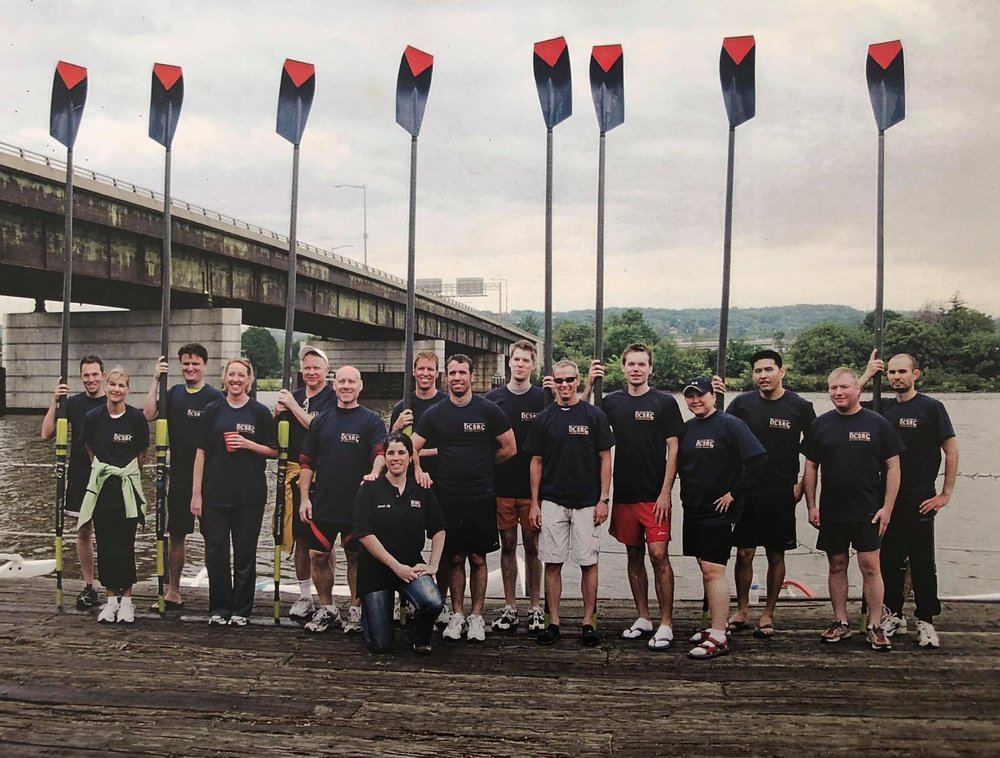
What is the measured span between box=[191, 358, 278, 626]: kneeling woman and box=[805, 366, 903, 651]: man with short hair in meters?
3.58

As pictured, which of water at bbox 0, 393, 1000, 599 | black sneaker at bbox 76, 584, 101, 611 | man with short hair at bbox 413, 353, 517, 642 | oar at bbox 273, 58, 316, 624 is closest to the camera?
man with short hair at bbox 413, 353, 517, 642

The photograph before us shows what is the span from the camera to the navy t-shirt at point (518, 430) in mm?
5336

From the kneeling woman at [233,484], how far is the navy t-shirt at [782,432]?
10.4 feet

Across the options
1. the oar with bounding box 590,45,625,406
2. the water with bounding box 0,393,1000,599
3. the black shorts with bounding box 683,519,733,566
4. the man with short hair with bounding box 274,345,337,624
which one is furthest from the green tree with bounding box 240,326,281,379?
the black shorts with bounding box 683,519,733,566

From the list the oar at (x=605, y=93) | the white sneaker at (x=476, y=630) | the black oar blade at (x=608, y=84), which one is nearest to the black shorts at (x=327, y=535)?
the white sneaker at (x=476, y=630)

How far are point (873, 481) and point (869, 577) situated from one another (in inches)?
23.5

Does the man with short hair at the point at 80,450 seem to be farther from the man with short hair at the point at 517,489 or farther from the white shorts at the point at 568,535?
the white shorts at the point at 568,535

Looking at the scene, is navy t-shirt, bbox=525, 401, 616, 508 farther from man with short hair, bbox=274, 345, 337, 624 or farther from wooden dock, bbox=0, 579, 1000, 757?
man with short hair, bbox=274, 345, 337, 624

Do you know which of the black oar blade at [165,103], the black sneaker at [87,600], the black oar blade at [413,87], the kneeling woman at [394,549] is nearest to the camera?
the kneeling woman at [394,549]

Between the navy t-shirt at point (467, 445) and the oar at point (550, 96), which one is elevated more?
the oar at point (550, 96)

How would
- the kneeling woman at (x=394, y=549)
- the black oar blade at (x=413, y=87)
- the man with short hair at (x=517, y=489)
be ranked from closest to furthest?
the kneeling woman at (x=394, y=549), the man with short hair at (x=517, y=489), the black oar blade at (x=413, y=87)

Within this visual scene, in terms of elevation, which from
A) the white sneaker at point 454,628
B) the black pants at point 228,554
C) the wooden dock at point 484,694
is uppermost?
the black pants at point 228,554

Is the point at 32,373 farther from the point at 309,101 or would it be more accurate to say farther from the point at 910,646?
the point at 910,646

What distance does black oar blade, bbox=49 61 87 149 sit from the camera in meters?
6.25
